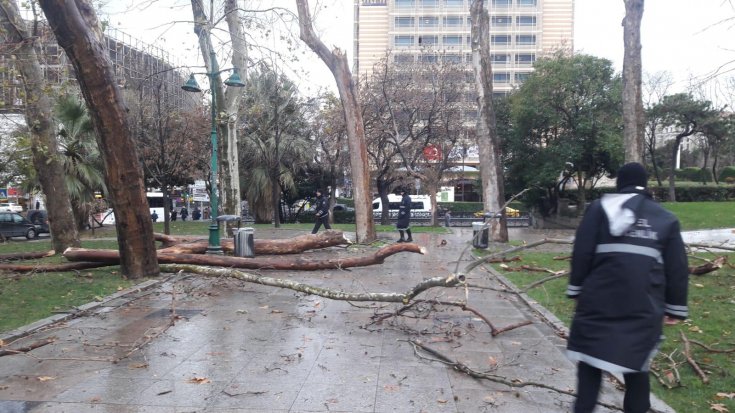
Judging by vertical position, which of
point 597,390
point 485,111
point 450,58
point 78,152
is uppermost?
point 450,58

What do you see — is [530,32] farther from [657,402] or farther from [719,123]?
[657,402]

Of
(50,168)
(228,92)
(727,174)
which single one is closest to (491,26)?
(727,174)

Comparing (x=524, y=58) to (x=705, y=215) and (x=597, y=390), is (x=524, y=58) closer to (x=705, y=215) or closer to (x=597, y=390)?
(x=705, y=215)

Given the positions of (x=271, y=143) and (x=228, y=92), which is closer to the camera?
(x=228, y=92)

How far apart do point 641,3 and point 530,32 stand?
63967 millimetres

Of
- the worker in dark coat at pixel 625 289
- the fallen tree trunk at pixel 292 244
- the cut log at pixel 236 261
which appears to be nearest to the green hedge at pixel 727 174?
the fallen tree trunk at pixel 292 244

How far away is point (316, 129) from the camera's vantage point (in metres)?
32.5

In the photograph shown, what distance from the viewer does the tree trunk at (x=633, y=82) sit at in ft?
38.7

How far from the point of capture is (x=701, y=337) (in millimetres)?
5969

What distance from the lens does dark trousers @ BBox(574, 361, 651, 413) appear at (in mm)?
3205

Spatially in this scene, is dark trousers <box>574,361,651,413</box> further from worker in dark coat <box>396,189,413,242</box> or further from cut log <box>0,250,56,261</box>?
cut log <box>0,250,56,261</box>

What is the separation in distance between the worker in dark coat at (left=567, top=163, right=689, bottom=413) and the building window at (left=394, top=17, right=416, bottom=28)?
2835 inches

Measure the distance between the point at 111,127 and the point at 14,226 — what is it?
72.5 feet

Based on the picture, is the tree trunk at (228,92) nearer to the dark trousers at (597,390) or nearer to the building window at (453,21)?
the dark trousers at (597,390)
